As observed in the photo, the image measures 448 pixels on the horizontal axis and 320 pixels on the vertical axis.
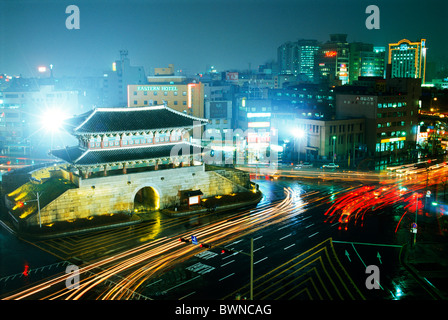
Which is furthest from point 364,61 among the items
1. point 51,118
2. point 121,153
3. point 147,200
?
point 121,153

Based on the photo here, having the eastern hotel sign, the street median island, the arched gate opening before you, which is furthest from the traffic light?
the eastern hotel sign

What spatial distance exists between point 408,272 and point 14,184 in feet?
155

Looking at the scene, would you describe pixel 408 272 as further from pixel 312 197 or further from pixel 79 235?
pixel 79 235

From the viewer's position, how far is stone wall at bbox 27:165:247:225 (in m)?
45.3

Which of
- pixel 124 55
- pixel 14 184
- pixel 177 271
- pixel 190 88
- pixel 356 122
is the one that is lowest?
pixel 177 271

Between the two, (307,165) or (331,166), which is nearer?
(331,166)

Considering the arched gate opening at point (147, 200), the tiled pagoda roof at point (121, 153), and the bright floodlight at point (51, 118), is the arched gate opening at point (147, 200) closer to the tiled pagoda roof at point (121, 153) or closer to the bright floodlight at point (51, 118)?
the tiled pagoda roof at point (121, 153)

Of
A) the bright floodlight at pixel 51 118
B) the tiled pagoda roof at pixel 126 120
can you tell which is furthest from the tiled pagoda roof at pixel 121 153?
the bright floodlight at pixel 51 118

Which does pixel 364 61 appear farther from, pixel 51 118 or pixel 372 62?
pixel 51 118

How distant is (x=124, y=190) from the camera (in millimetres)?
48750

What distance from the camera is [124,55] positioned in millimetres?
127000

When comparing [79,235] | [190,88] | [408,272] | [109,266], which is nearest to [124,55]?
[190,88]

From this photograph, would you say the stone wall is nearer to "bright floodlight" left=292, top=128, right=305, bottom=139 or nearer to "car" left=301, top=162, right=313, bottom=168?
"car" left=301, top=162, right=313, bottom=168

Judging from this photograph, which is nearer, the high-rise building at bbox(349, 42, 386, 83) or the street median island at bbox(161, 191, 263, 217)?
the street median island at bbox(161, 191, 263, 217)
